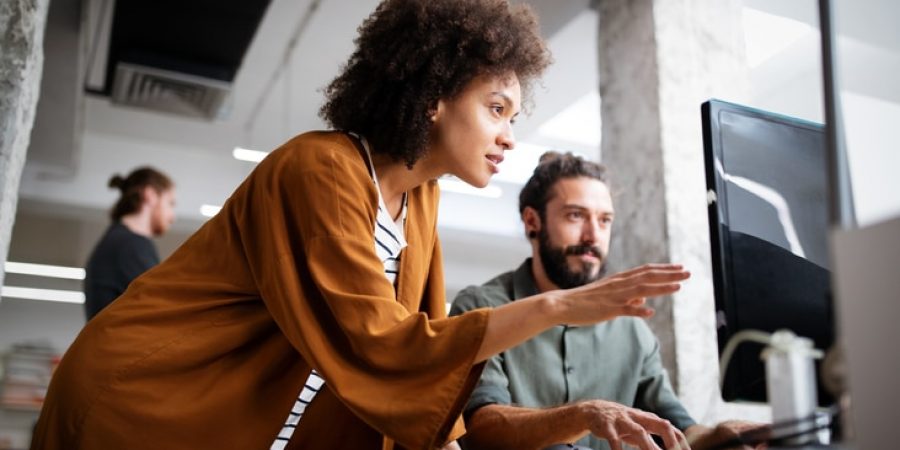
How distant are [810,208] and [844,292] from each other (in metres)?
0.49

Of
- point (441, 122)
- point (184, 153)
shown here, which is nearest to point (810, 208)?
point (441, 122)

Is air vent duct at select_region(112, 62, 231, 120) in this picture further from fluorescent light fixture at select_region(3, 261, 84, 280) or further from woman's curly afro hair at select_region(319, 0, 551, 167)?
fluorescent light fixture at select_region(3, 261, 84, 280)

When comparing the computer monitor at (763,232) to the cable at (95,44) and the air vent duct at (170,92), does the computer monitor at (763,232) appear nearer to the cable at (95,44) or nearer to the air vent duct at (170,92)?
the air vent duct at (170,92)

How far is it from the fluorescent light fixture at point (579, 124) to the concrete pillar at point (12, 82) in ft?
12.6

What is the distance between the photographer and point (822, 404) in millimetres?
998

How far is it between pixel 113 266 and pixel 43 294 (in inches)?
280

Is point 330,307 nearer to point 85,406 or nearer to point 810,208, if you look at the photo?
point 85,406

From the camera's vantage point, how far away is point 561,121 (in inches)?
235

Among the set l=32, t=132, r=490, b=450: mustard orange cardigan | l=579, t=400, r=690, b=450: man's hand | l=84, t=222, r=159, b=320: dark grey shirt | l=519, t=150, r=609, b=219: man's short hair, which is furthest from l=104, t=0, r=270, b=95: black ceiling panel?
l=579, t=400, r=690, b=450: man's hand

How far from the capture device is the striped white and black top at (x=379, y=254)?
4.50 ft

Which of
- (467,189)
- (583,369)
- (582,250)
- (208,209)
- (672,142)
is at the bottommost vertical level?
(583,369)

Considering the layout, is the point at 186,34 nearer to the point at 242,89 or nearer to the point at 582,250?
the point at 242,89

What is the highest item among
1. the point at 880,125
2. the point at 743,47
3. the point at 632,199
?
the point at 743,47

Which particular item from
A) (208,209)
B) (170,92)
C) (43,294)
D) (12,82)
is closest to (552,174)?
(12,82)
